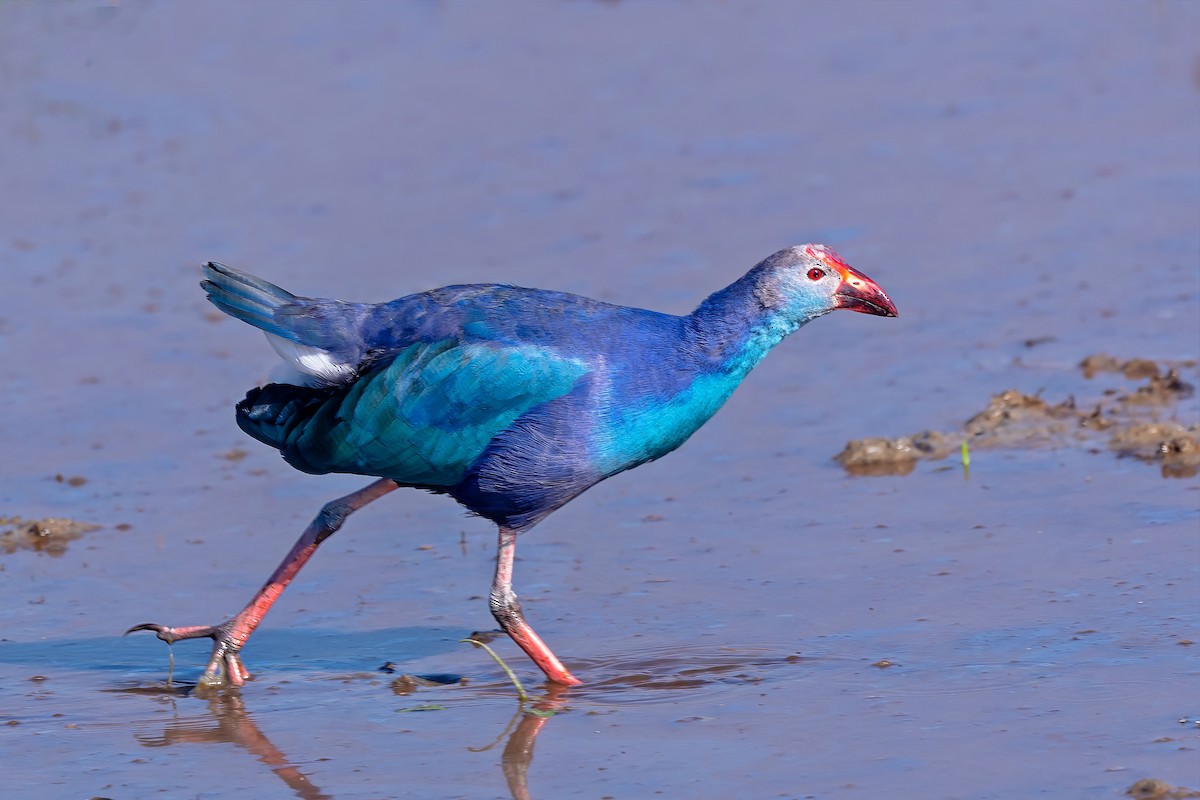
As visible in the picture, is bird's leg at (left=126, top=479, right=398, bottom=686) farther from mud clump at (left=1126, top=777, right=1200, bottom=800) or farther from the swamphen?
mud clump at (left=1126, top=777, right=1200, bottom=800)

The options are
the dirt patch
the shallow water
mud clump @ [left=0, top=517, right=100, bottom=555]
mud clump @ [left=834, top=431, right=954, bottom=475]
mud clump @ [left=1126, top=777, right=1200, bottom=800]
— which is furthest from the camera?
mud clump @ [left=834, top=431, right=954, bottom=475]

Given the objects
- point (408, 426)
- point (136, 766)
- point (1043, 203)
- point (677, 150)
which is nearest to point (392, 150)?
point (677, 150)

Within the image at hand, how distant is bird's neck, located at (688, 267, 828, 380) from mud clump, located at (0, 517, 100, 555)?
8.31 ft

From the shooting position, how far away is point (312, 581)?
646cm

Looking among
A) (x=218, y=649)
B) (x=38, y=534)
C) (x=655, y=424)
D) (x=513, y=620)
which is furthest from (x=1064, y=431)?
(x=38, y=534)

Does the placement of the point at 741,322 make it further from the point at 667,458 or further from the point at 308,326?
the point at 667,458

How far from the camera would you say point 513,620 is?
5.61 metres

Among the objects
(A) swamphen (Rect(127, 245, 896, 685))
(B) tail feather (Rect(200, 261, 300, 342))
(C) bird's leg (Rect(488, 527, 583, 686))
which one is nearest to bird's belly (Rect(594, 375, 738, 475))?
(A) swamphen (Rect(127, 245, 896, 685))

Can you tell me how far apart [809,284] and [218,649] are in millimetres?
2031

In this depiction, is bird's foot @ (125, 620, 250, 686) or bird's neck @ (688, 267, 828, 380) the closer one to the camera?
bird's neck @ (688, 267, 828, 380)

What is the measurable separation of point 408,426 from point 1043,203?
4589mm

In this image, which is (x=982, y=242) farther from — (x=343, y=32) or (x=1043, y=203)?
(x=343, y=32)

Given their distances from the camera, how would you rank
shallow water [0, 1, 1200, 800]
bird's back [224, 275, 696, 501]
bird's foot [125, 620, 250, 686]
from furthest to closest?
bird's foot [125, 620, 250, 686], bird's back [224, 275, 696, 501], shallow water [0, 1, 1200, 800]

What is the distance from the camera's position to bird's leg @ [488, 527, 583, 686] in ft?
18.2
